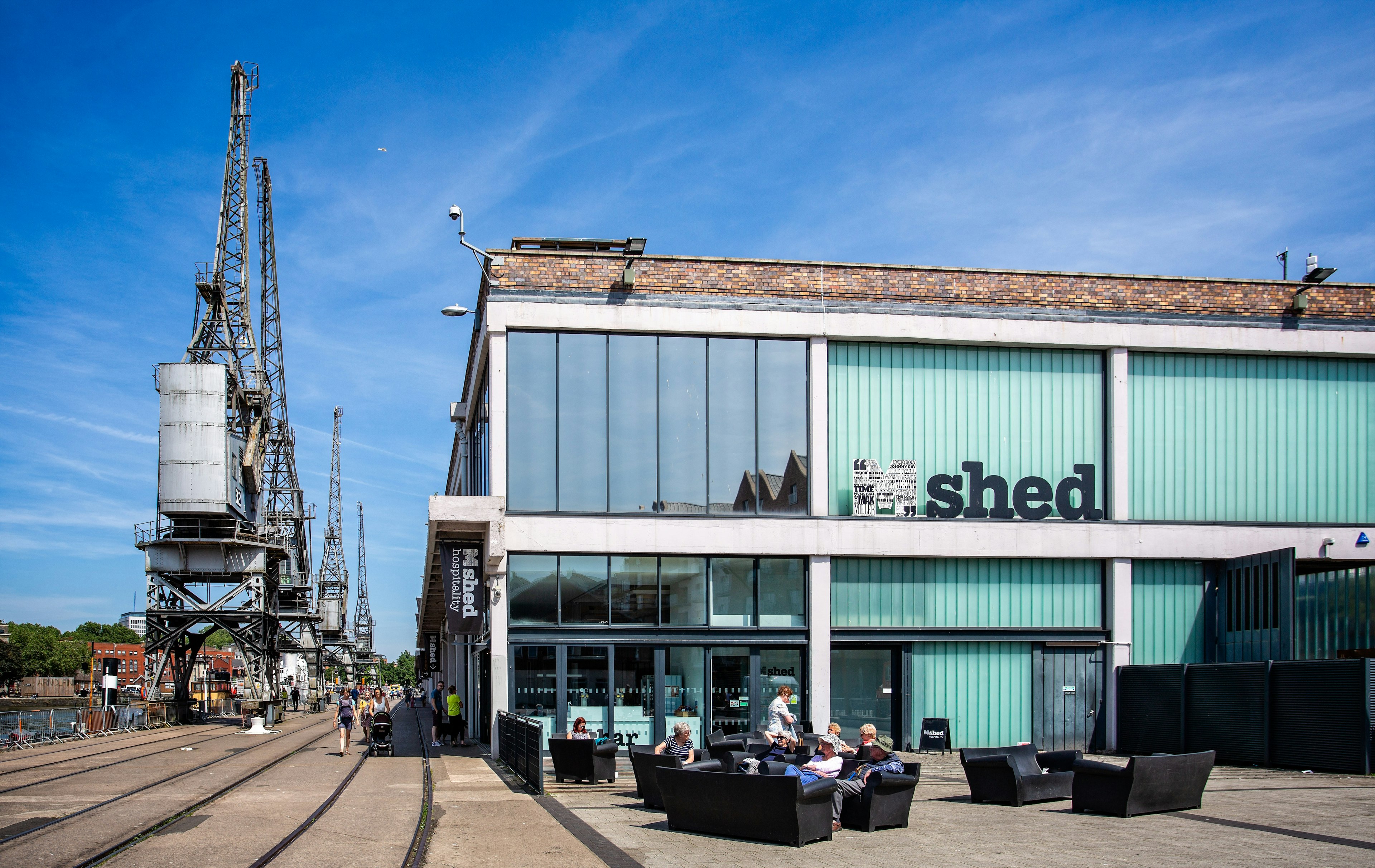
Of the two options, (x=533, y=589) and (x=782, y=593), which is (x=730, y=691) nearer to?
(x=782, y=593)

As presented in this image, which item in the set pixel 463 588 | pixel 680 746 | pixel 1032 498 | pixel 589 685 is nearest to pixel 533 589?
pixel 463 588

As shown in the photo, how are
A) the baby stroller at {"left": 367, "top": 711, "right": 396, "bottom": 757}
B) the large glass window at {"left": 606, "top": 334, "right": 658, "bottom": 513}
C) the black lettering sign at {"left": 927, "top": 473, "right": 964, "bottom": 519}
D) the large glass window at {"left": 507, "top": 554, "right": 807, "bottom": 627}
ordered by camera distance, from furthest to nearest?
the baby stroller at {"left": 367, "top": 711, "right": 396, "bottom": 757} < the black lettering sign at {"left": 927, "top": 473, "right": 964, "bottom": 519} < the large glass window at {"left": 606, "top": 334, "right": 658, "bottom": 513} < the large glass window at {"left": 507, "top": 554, "right": 807, "bottom": 627}

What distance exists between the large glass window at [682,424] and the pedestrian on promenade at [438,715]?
35.0 feet

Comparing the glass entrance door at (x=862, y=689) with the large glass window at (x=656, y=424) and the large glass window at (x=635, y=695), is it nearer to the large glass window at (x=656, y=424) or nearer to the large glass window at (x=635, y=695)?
the large glass window at (x=656, y=424)

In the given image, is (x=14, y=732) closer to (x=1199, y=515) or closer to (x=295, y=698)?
(x=1199, y=515)

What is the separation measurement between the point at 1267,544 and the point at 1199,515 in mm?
1514

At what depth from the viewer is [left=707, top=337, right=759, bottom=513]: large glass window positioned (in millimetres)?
23500

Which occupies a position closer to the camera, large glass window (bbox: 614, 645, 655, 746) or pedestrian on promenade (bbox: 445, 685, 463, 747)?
large glass window (bbox: 614, 645, 655, 746)

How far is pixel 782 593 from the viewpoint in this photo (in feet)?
77.4

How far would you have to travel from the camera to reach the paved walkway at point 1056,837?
10.8 meters

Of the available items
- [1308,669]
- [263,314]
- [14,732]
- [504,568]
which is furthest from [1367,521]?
[263,314]

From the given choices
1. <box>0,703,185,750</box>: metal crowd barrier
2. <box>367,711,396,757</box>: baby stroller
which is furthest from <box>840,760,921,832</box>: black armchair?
<box>0,703,185,750</box>: metal crowd barrier

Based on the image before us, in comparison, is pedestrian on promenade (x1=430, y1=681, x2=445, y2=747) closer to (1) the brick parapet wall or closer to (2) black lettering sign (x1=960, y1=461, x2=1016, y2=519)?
(1) the brick parapet wall

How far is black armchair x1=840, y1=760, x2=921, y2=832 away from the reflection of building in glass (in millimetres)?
10615
